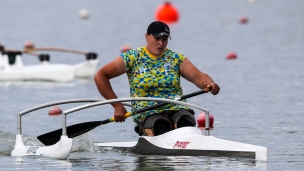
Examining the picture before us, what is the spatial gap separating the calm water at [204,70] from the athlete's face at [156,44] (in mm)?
1357

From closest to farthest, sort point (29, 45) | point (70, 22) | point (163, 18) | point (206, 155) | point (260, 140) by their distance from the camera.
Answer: point (206, 155), point (260, 140), point (29, 45), point (163, 18), point (70, 22)

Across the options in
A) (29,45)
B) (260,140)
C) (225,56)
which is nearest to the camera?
(260,140)

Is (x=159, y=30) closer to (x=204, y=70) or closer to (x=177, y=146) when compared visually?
(x=177, y=146)

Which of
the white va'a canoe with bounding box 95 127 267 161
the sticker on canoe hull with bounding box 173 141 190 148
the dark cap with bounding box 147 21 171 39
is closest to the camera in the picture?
the white va'a canoe with bounding box 95 127 267 161

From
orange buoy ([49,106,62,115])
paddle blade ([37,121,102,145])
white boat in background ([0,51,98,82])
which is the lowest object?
paddle blade ([37,121,102,145])

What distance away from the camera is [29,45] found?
36.8 metres

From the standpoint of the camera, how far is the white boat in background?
26.9 metres

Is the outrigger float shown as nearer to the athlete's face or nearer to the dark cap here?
the athlete's face

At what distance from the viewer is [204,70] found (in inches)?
1121

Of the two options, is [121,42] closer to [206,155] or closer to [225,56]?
[225,56]

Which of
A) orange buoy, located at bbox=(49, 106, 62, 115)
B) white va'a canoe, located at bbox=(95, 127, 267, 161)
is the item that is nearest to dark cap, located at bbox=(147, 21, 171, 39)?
white va'a canoe, located at bbox=(95, 127, 267, 161)

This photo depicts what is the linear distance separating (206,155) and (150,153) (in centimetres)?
84

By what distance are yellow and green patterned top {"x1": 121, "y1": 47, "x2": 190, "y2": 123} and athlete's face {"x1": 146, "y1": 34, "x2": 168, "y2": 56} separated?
82mm

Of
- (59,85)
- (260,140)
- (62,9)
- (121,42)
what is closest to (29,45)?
(121,42)
